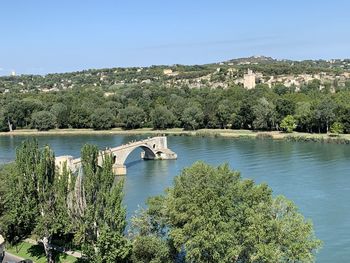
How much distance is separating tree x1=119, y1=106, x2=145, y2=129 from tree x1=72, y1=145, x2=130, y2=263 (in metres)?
66.2

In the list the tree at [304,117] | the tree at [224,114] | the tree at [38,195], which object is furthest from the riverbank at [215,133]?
the tree at [38,195]

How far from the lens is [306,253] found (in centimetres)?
1991

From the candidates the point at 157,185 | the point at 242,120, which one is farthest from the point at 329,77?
the point at 157,185

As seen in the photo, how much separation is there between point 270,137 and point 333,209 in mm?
40457

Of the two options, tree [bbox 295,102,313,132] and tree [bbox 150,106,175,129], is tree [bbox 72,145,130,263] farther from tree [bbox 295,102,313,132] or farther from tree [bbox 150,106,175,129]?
tree [bbox 150,106,175,129]

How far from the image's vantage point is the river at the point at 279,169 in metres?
32.2

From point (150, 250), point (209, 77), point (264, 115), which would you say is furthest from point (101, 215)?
point (209, 77)

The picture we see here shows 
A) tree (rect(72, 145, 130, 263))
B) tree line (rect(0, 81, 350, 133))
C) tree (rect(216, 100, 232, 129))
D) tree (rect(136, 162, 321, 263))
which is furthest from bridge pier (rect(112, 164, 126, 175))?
tree (rect(216, 100, 232, 129))

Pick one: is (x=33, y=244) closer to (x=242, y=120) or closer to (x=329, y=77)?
(x=242, y=120)

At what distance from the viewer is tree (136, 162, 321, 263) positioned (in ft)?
63.8

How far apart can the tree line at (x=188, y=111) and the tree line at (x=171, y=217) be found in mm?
54393

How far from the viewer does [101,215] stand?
22.0 m

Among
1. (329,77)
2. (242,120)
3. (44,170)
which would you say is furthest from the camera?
(329,77)

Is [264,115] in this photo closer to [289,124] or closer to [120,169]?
[289,124]
